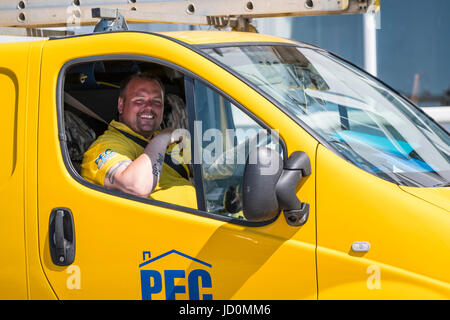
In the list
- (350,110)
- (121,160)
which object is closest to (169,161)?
(121,160)

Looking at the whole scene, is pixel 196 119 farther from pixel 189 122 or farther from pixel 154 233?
pixel 154 233

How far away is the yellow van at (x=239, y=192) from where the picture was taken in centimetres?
245

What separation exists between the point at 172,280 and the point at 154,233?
0.63 ft

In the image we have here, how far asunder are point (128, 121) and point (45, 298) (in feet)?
3.10

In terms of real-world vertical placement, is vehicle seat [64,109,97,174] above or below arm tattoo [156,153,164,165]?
above

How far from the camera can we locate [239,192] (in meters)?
2.76

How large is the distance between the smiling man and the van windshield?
50 centimetres

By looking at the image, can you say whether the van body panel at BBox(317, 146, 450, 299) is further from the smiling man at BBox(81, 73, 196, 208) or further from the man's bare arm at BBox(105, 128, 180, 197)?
the man's bare arm at BBox(105, 128, 180, 197)

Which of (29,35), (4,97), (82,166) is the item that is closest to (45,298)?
(82,166)

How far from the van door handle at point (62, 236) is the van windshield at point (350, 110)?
33.8 inches

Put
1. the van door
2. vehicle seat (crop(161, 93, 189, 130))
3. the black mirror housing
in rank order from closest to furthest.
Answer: the black mirror housing → the van door → vehicle seat (crop(161, 93, 189, 130))

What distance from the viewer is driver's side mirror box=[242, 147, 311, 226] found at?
2.38 metres

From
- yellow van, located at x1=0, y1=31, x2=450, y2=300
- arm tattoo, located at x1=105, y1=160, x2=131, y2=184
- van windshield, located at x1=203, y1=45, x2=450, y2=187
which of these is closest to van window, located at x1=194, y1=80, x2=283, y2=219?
yellow van, located at x1=0, y1=31, x2=450, y2=300
